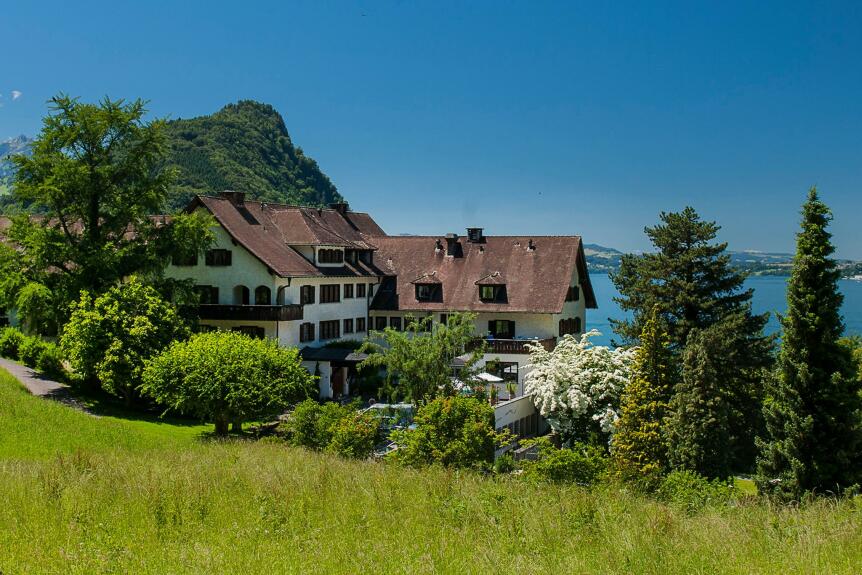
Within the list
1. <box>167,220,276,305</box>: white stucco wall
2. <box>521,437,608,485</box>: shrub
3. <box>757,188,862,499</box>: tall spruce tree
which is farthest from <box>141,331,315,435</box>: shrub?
<box>757,188,862,499</box>: tall spruce tree

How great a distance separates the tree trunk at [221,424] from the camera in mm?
33375

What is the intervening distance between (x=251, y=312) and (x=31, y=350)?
11.0 meters

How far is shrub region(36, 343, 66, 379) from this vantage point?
3944cm

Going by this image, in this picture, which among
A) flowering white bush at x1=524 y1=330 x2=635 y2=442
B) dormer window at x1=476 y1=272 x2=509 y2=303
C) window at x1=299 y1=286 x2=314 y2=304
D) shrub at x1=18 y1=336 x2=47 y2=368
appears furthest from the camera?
dormer window at x1=476 y1=272 x2=509 y2=303

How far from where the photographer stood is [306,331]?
46.9 metres

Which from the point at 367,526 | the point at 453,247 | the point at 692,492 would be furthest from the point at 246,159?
the point at 367,526

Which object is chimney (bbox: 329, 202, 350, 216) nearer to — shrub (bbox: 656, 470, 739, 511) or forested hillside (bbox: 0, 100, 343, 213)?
shrub (bbox: 656, 470, 739, 511)

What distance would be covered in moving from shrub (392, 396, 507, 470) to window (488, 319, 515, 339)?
78.0 feet

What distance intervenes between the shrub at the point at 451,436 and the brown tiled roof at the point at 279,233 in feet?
66.6

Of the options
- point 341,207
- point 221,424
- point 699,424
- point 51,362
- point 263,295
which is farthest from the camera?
point 341,207

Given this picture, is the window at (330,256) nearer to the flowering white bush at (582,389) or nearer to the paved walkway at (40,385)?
the flowering white bush at (582,389)

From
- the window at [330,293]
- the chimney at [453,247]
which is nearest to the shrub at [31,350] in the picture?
the window at [330,293]

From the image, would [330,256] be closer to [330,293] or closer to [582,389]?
[330,293]

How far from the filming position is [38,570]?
29.5 feet
